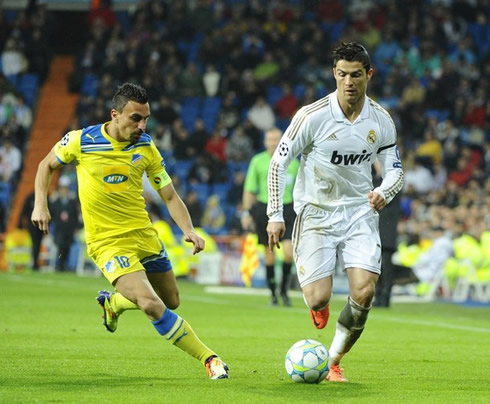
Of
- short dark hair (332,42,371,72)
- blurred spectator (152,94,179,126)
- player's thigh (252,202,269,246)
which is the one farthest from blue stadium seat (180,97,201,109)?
short dark hair (332,42,371,72)

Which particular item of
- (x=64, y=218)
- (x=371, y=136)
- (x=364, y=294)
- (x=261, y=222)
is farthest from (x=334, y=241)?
(x=64, y=218)

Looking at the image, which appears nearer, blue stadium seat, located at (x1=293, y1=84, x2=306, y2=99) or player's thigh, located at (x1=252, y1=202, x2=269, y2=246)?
player's thigh, located at (x1=252, y1=202, x2=269, y2=246)

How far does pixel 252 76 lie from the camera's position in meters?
29.5

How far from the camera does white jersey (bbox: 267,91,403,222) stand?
8555mm

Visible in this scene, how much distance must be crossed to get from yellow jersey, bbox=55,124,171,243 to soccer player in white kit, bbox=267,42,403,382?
1016 mm

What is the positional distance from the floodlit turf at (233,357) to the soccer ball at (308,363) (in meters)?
0.09

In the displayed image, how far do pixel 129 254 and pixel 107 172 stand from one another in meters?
0.67

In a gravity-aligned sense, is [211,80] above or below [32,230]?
above

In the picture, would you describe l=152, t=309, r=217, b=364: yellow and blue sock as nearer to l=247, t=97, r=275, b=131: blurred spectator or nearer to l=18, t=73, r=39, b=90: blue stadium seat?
l=247, t=97, r=275, b=131: blurred spectator

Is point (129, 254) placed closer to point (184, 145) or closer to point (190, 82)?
point (184, 145)

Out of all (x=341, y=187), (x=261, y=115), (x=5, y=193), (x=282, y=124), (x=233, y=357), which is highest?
(x=261, y=115)

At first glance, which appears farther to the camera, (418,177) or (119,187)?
(418,177)

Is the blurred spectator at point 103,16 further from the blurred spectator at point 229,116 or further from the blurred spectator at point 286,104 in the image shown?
the blurred spectator at point 286,104

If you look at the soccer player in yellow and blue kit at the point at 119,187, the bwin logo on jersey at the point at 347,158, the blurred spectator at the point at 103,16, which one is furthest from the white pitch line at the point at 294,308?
the blurred spectator at the point at 103,16
